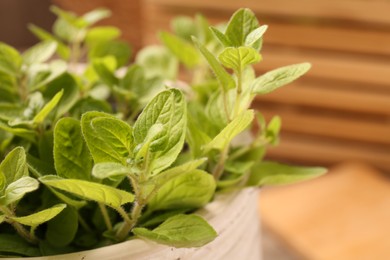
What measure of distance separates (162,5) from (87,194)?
55 cm

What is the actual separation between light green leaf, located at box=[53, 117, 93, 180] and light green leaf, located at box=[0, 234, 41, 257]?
0.04 m

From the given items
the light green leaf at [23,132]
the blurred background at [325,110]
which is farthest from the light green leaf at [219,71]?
the blurred background at [325,110]

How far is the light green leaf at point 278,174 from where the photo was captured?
32 centimetres

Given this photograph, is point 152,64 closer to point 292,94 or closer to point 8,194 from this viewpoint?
point 8,194

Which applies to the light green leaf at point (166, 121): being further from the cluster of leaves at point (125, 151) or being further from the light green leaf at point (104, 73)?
the light green leaf at point (104, 73)

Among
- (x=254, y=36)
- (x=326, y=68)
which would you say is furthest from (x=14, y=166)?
(x=326, y=68)

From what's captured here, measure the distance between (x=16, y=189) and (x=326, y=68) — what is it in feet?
1.98

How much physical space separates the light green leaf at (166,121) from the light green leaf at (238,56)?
26 mm

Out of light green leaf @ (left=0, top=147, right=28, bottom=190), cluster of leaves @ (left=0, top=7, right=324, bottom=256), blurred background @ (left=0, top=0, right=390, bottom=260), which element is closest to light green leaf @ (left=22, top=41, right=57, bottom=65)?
cluster of leaves @ (left=0, top=7, right=324, bottom=256)

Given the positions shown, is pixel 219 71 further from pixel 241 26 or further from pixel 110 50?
pixel 110 50

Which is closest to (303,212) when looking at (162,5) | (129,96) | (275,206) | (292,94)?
(275,206)

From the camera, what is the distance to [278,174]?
35 centimetres

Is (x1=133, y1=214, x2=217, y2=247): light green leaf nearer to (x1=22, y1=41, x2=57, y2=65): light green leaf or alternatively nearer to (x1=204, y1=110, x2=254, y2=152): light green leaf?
(x1=204, y1=110, x2=254, y2=152): light green leaf

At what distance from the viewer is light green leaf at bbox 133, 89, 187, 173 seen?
26 centimetres
